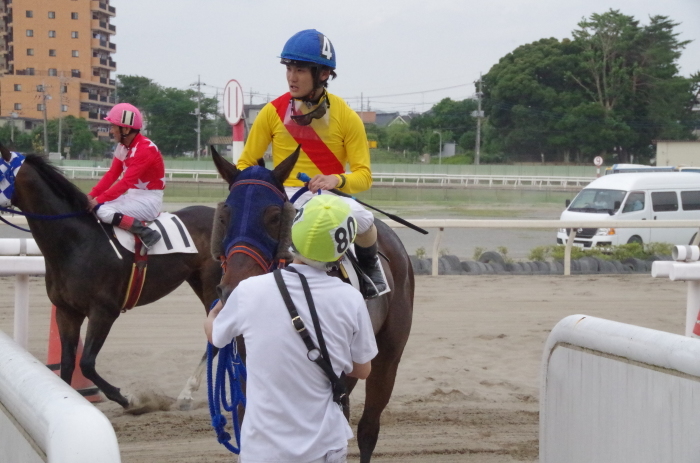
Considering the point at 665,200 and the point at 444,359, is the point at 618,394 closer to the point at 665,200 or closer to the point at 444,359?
the point at 444,359

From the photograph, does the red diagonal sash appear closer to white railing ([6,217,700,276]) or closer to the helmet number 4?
the helmet number 4

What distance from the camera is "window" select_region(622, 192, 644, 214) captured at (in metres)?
15.5

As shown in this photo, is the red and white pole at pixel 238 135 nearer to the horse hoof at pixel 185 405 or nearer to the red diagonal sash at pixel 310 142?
the horse hoof at pixel 185 405

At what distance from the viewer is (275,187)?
318cm

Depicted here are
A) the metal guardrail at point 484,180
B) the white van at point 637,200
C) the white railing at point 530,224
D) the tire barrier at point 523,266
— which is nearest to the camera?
the white railing at point 530,224

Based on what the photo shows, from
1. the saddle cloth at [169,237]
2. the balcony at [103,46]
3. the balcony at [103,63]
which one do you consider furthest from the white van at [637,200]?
the balcony at [103,46]

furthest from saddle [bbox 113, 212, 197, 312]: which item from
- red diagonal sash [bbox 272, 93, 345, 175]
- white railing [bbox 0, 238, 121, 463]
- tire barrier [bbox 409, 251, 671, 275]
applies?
tire barrier [bbox 409, 251, 671, 275]

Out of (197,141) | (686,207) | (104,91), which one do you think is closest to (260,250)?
(686,207)

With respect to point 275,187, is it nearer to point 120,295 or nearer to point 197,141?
point 120,295

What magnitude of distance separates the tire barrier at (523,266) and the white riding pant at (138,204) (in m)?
6.03

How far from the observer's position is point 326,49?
3.49 meters

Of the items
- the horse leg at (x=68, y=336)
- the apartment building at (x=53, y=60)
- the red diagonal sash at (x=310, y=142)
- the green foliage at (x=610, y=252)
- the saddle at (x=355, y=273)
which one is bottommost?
the green foliage at (x=610, y=252)

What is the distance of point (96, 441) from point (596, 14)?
57.1m

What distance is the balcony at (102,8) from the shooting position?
6278 cm
